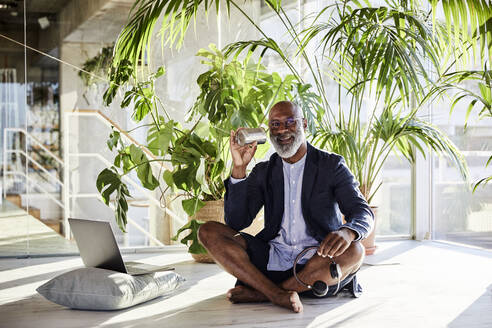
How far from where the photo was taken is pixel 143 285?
2836 mm

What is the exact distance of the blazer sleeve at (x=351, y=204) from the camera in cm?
252

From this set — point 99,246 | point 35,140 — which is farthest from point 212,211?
point 35,140

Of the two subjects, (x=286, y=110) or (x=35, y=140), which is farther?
(x=35, y=140)

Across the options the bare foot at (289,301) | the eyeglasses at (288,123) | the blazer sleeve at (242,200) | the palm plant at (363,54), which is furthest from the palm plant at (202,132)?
the bare foot at (289,301)

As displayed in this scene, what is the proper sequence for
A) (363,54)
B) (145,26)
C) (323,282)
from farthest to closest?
(363,54) → (145,26) → (323,282)

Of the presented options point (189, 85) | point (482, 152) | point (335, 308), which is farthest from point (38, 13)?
point (482, 152)

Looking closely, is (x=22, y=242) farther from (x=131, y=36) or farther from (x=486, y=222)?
(x=486, y=222)

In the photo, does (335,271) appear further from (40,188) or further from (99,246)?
(40,188)

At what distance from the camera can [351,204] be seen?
269 centimetres

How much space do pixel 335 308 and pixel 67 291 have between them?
115 cm

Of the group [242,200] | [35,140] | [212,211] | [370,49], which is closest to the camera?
[242,200]

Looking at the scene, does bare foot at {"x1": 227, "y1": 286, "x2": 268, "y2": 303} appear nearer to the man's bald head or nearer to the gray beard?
the gray beard

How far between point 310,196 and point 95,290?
3.30 feet

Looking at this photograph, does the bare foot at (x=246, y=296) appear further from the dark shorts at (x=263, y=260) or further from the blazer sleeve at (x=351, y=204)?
the blazer sleeve at (x=351, y=204)
